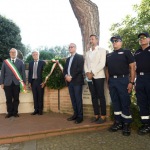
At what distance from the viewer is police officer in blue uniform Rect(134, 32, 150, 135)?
4430 mm

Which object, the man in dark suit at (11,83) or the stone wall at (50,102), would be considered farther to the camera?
the stone wall at (50,102)

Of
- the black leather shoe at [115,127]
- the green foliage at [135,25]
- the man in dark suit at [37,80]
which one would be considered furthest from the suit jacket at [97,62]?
the green foliage at [135,25]

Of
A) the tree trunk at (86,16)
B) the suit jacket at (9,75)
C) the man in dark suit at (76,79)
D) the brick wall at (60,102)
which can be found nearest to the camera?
the man in dark suit at (76,79)

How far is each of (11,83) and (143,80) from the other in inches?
128

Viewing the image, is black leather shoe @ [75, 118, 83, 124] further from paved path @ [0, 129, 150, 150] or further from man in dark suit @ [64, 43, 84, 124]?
paved path @ [0, 129, 150, 150]

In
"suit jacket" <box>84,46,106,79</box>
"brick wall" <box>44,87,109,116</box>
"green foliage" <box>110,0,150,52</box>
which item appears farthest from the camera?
"green foliage" <box>110,0,150,52</box>

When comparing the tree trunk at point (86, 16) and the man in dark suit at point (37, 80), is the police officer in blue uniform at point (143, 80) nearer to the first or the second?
the man in dark suit at point (37, 80)

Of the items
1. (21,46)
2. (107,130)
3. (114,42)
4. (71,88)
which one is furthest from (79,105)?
(21,46)

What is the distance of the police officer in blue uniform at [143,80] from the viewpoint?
443cm

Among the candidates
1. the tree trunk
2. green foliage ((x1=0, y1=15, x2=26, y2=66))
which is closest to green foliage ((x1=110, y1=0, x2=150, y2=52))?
green foliage ((x1=0, y1=15, x2=26, y2=66))

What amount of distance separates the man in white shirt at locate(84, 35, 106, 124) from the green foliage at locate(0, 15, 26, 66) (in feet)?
57.8

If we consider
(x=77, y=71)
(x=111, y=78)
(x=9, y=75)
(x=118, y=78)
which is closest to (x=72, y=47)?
(x=77, y=71)

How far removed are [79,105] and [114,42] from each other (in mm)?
1601

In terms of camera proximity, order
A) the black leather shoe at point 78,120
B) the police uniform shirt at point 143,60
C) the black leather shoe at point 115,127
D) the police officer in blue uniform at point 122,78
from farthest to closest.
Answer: the black leather shoe at point 78,120 → the black leather shoe at point 115,127 → the police officer in blue uniform at point 122,78 → the police uniform shirt at point 143,60
